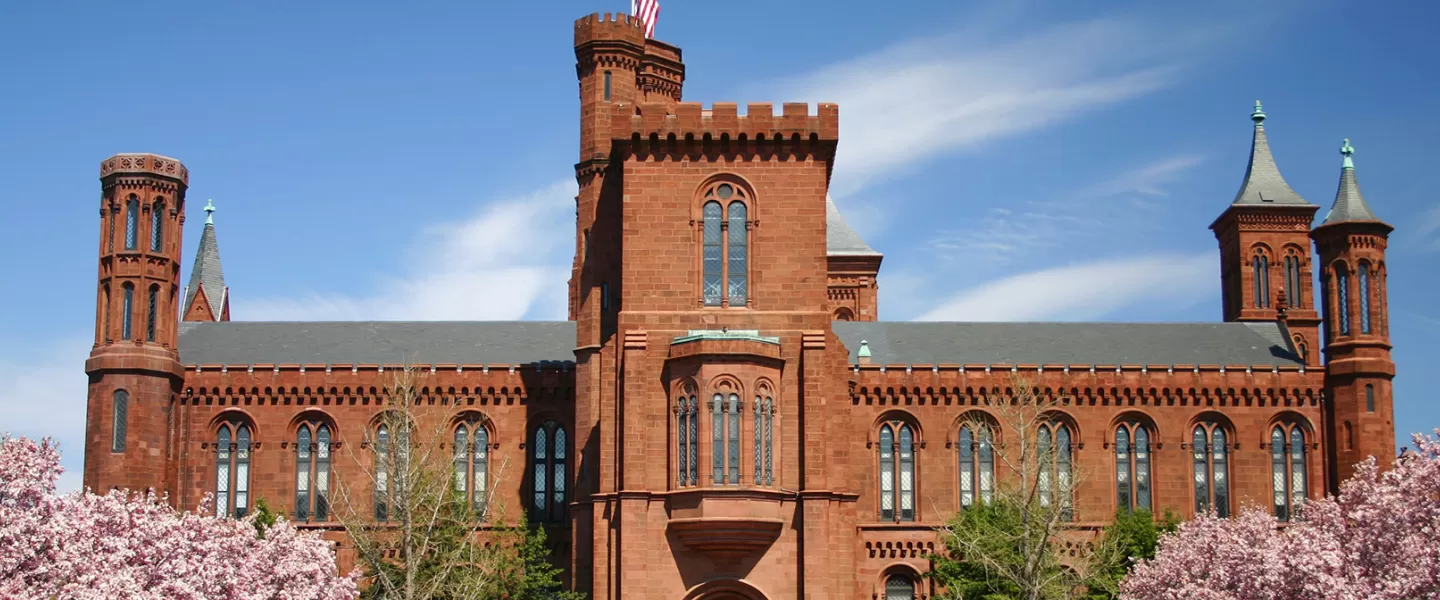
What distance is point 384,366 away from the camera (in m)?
67.3

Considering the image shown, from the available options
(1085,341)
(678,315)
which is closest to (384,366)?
(678,315)

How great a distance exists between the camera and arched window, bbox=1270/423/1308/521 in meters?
67.9

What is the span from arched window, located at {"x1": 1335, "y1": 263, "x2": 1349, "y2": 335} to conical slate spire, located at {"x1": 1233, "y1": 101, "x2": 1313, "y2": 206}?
43.6ft

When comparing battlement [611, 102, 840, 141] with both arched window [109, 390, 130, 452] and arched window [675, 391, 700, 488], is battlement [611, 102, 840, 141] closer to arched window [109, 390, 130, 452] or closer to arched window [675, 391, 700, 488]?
arched window [675, 391, 700, 488]

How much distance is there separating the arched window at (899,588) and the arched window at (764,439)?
12.7m

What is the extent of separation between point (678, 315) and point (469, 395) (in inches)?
494

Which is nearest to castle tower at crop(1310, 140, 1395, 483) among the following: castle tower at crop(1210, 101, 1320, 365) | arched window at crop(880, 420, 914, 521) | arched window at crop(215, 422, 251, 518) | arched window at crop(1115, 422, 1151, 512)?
arched window at crop(1115, 422, 1151, 512)

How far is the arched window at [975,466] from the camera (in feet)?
222

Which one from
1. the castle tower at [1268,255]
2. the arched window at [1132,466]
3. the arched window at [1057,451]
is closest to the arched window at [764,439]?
the arched window at [1057,451]

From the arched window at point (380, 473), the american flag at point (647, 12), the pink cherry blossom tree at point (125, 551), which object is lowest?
the pink cherry blossom tree at point (125, 551)

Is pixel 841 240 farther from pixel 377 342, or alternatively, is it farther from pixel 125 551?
pixel 125 551

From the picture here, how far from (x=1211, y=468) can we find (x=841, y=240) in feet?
86.6

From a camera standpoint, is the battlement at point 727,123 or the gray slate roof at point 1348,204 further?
the gray slate roof at point 1348,204

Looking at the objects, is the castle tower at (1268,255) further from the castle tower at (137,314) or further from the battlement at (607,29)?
the castle tower at (137,314)
